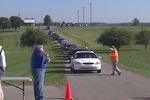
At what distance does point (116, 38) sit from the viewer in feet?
258

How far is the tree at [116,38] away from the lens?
258ft

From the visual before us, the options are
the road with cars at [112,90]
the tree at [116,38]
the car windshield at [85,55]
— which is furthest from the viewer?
the tree at [116,38]

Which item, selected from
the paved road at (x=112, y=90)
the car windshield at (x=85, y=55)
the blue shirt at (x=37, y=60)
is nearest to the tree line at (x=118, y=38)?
the car windshield at (x=85, y=55)

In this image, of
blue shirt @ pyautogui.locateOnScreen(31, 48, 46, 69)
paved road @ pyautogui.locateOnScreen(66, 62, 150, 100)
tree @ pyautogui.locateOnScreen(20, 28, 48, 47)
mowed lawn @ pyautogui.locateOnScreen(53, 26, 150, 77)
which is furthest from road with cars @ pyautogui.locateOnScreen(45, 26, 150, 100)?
tree @ pyautogui.locateOnScreen(20, 28, 48, 47)

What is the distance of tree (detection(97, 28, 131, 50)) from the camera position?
7876cm

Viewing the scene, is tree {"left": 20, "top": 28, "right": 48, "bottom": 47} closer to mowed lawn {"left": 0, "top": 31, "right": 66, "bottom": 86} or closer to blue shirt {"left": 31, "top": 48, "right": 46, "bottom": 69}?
mowed lawn {"left": 0, "top": 31, "right": 66, "bottom": 86}

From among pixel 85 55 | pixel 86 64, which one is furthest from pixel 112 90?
pixel 85 55

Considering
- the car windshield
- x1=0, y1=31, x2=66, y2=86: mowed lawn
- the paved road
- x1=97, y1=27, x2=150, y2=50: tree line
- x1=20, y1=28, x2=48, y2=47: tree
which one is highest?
the paved road

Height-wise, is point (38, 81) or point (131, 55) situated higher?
point (38, 81)

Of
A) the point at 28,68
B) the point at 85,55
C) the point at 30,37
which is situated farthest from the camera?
the point at 30,37

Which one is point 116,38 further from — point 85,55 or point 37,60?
point 37,60

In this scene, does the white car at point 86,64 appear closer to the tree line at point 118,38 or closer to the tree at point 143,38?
the tree line at point 118,38

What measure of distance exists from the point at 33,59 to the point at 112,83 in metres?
8.66

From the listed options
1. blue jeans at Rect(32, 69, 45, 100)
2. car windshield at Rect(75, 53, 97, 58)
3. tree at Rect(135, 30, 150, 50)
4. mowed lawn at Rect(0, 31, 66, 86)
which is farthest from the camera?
tree at Rect(135, 30, 150, 50)
